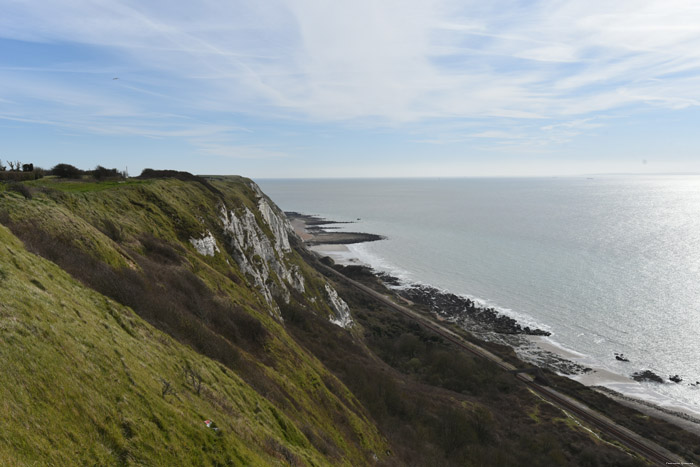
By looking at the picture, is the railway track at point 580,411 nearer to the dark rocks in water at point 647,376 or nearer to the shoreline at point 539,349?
the shoreline at point 539,349

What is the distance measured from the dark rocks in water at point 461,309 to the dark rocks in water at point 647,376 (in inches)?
569

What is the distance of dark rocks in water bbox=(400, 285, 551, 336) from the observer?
69.5 m

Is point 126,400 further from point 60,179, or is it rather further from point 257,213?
point 257,213

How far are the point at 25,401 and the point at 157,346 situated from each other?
789cm

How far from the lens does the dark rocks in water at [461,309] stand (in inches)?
2736

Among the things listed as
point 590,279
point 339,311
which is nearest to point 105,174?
point 339,311

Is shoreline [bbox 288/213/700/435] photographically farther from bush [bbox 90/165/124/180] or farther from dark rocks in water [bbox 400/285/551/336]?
bush [bbox 90/165/124/180]

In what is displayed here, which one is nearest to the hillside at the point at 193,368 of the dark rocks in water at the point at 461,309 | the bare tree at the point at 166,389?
the bare tree at the point at 166,389

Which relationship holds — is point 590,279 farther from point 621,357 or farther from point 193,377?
point 193,377

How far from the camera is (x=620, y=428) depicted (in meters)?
42.8

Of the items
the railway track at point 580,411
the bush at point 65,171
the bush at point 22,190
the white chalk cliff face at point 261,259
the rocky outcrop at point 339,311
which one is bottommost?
the railway track at point 580,411

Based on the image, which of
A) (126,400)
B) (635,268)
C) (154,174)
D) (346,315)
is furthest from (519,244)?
(126,400)

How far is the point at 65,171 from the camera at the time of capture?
42781 mm

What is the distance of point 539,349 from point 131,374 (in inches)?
2577
